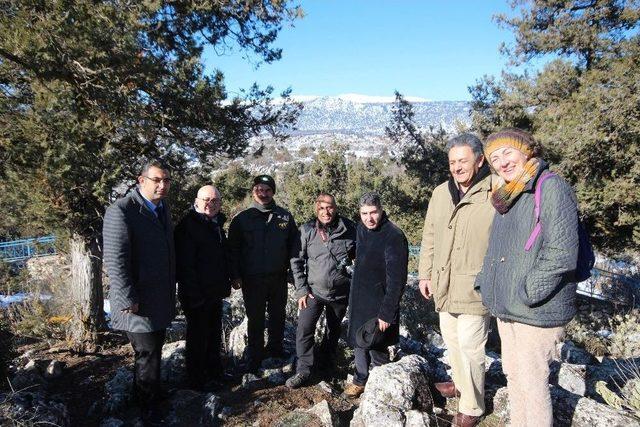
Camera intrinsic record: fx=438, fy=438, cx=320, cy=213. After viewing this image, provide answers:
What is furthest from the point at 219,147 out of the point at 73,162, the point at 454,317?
the point at 454,317

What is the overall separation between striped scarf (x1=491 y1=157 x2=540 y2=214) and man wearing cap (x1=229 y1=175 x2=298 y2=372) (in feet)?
6.77

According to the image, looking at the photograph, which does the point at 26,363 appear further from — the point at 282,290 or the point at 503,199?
the point at 503,199

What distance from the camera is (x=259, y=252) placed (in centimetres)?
396

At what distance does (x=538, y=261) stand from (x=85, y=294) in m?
4.99

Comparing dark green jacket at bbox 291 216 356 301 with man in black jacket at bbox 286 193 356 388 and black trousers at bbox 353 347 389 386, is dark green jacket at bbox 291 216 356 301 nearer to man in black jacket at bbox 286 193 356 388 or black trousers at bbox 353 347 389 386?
man in black jacket at bbox 286 193 356 388

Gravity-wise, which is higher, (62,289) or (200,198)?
(200,198)

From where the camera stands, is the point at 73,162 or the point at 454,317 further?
the point at 73,162

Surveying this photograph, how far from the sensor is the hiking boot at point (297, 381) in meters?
3.68

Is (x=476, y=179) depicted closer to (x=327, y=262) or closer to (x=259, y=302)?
(x=327, y=262)

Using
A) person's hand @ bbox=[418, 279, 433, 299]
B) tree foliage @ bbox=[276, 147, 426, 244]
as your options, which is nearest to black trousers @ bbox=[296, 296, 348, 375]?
person's hand @ bbox=[418, 279, 433, 299]

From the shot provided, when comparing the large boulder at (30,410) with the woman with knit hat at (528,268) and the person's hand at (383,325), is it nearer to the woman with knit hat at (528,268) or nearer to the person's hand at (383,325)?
the person's hand at (383,325)

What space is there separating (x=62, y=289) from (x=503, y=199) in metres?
6.67

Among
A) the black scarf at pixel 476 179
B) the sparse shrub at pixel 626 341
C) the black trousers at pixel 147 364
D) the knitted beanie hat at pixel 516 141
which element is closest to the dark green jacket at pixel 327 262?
the black scarf at pixel 476 179

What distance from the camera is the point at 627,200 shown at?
9.27 m
